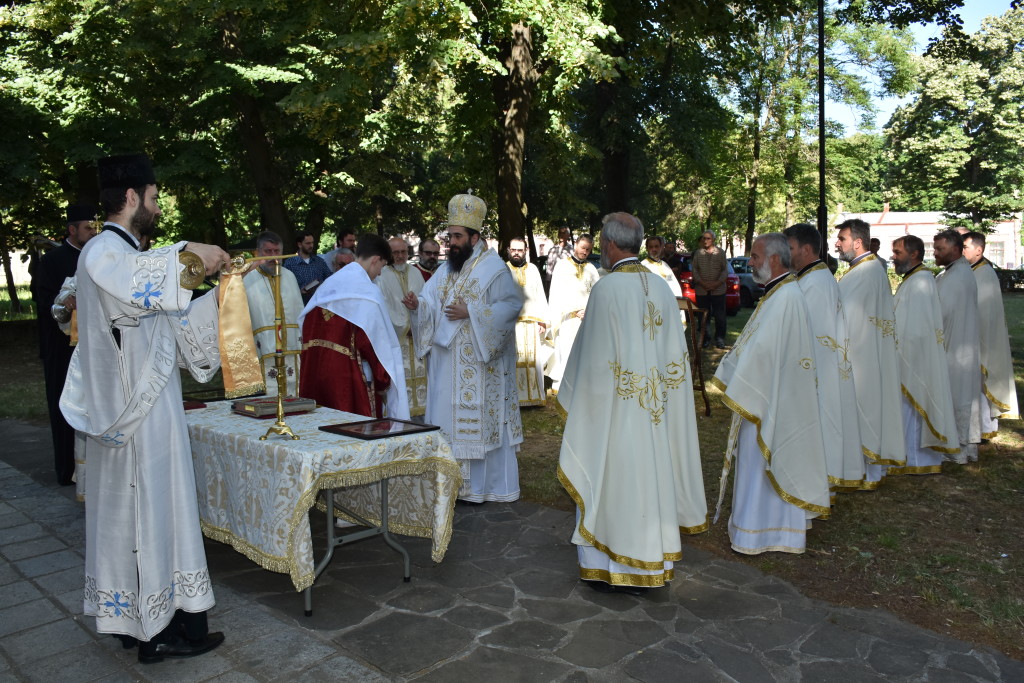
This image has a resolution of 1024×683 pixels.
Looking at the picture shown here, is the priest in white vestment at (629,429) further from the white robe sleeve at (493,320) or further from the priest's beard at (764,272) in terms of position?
the white robe sleeve at (493,320)

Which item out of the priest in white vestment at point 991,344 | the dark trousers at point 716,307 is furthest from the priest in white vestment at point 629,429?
the dark trousers at point 716,307

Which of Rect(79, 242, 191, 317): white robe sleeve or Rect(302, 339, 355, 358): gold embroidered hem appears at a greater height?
Rect(79, 242, 191, 317): white robe sleeve

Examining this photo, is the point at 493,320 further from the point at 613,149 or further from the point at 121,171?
the point at 613,149

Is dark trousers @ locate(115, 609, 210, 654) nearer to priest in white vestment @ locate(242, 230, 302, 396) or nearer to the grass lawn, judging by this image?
the grass lawn

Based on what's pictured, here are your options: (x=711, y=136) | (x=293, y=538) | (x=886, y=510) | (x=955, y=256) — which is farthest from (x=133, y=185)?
(x=711, y=136)

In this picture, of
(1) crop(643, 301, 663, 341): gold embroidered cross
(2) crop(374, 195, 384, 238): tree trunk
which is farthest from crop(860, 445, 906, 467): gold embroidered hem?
(2) crop(374, 195, 384, 238): tree trunk

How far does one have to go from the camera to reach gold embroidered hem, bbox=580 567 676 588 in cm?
462

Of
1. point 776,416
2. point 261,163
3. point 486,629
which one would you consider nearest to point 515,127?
point 776,416

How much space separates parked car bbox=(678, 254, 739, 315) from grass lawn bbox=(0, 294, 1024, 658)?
740 centimetres

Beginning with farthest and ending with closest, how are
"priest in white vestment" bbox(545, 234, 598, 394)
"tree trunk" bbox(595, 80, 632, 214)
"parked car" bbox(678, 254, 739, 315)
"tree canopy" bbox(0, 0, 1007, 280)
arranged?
1. "tree trunk" bbox(595, 80, 632, 214)
2. "parked car" bbox(678, 254, 739, 315)
3. "tree canopy" bbox(0, 0, 1007, 280)
4. "priest in white vestment" bbox(545, 234, 598, 394)

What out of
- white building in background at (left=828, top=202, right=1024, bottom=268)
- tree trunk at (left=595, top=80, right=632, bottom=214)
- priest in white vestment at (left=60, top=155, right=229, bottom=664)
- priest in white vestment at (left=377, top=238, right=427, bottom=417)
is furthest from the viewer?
white building in background at (left=828, top=202, right=1024, bottom=268)

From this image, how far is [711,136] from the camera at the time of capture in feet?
77.4

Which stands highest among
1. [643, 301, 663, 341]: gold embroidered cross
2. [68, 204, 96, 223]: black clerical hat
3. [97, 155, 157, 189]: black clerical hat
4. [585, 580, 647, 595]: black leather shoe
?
[68, 204, 96, 223]: black clerical hat

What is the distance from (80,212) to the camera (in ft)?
23.6
